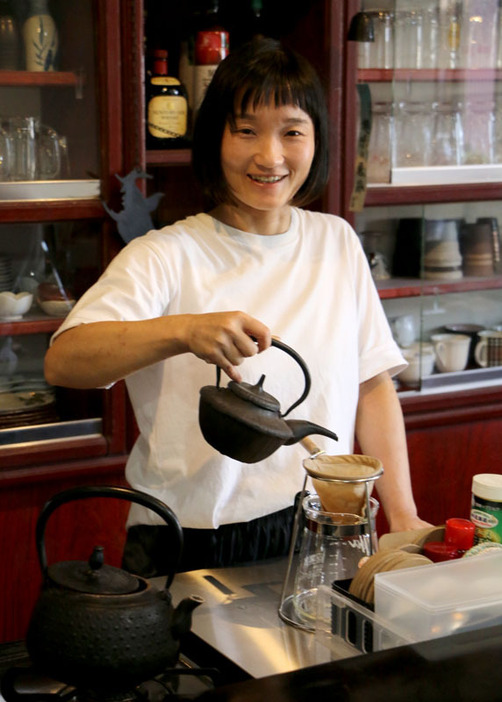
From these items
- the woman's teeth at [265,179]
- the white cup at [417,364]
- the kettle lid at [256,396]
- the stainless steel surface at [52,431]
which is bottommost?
the stainless steel surface at [52,431]

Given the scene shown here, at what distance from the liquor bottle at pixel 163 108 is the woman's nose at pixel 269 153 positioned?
87 cm

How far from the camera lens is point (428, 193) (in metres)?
2.75

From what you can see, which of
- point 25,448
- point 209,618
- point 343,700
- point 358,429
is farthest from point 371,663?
point 25,448

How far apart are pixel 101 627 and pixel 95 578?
63 mm

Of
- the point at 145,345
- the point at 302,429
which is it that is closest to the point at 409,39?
the point at 145,345

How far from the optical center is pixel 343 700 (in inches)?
35.1

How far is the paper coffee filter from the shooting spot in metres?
1.22

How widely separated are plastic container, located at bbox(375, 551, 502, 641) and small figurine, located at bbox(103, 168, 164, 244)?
1.42 m

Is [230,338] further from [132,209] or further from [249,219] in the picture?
[132,209]

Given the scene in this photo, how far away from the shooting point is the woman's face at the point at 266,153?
160 centimetres

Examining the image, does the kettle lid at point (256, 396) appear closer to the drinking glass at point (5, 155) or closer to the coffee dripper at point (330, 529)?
the coffee dripper at point (330, 529)

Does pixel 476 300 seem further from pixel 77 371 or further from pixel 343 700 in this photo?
pixel 343 700

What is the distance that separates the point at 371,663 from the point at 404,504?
0.72 metres

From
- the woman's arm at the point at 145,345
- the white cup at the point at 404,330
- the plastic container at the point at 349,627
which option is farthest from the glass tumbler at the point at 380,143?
the plastic container at the point at 349,627
